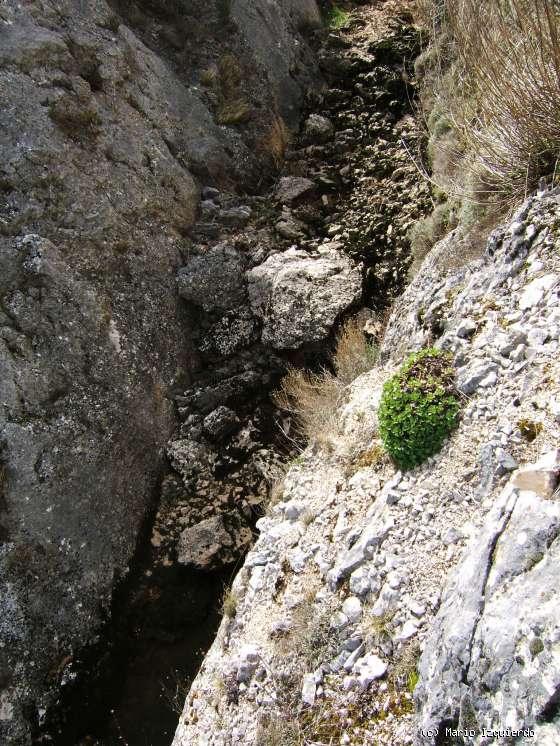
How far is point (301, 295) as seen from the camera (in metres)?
8.06

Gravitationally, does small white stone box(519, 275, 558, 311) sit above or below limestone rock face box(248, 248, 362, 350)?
below

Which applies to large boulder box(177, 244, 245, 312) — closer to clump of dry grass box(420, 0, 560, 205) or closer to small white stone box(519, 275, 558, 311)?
clump of dry grass box(420, 0, 560, 205)

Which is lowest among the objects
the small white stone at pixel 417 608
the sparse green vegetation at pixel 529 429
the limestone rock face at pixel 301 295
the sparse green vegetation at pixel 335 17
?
the small white stone at pixel 417 608

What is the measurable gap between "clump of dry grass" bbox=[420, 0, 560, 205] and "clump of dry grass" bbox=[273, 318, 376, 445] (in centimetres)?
270

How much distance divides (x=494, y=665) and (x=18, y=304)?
657 centimetres

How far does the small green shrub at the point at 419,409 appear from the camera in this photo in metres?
4.43

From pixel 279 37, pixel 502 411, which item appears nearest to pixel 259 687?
pixel 502 411

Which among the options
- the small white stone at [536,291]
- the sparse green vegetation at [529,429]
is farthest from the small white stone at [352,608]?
the small white stone at [536,291]

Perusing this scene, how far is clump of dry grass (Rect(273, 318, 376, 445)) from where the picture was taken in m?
6.73

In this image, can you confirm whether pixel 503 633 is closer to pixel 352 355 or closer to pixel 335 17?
pixel 352 355

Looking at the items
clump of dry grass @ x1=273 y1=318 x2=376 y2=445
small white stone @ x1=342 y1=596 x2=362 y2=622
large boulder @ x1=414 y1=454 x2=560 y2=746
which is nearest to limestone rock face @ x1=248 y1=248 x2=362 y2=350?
clump of dry grass @ x1=273 y1=318 x2=376 y2=445

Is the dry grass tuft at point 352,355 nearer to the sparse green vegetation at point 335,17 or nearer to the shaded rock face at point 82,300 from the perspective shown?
the shaded rock face at point 82,300

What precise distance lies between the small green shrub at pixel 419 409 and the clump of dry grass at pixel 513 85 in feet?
6.60

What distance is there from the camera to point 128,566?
678 centimetres
